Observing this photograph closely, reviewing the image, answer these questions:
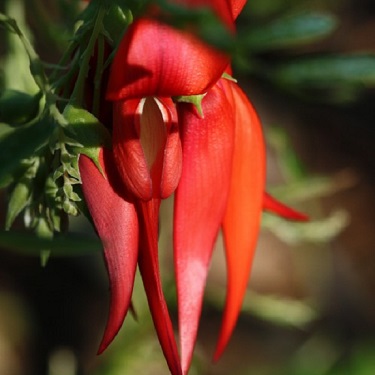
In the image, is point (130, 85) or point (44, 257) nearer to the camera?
point (130, 85)

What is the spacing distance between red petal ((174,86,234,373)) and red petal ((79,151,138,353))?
0.21ft

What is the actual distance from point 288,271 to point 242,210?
1.78 meters

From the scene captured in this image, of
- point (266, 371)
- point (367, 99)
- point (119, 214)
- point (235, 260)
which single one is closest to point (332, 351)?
point (266, 371)

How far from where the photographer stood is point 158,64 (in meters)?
0.75

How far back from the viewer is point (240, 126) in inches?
37.0

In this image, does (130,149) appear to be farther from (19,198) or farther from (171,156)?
(19,198)

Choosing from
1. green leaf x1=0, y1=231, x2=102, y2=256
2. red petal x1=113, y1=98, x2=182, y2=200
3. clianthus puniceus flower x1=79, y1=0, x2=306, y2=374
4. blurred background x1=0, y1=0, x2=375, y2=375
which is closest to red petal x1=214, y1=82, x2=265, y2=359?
clianthus puniceus flower x1=79, y1=0, x2=306, y2=374

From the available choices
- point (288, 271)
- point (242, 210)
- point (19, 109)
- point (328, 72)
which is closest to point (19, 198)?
point (19, 109)

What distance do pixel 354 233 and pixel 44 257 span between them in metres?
1.95

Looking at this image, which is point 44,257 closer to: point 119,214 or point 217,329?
point 119,214

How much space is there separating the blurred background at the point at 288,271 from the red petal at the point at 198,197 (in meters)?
0.74

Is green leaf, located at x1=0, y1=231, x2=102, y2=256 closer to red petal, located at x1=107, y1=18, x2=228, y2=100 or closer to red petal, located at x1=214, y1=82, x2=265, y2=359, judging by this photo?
red petal, located at x1=107, y1=18, x2=228, y2=100

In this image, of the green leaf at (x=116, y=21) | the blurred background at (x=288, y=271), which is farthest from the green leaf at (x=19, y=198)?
the blurred background at (x=288, y=271)

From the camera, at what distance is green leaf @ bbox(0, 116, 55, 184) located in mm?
789
